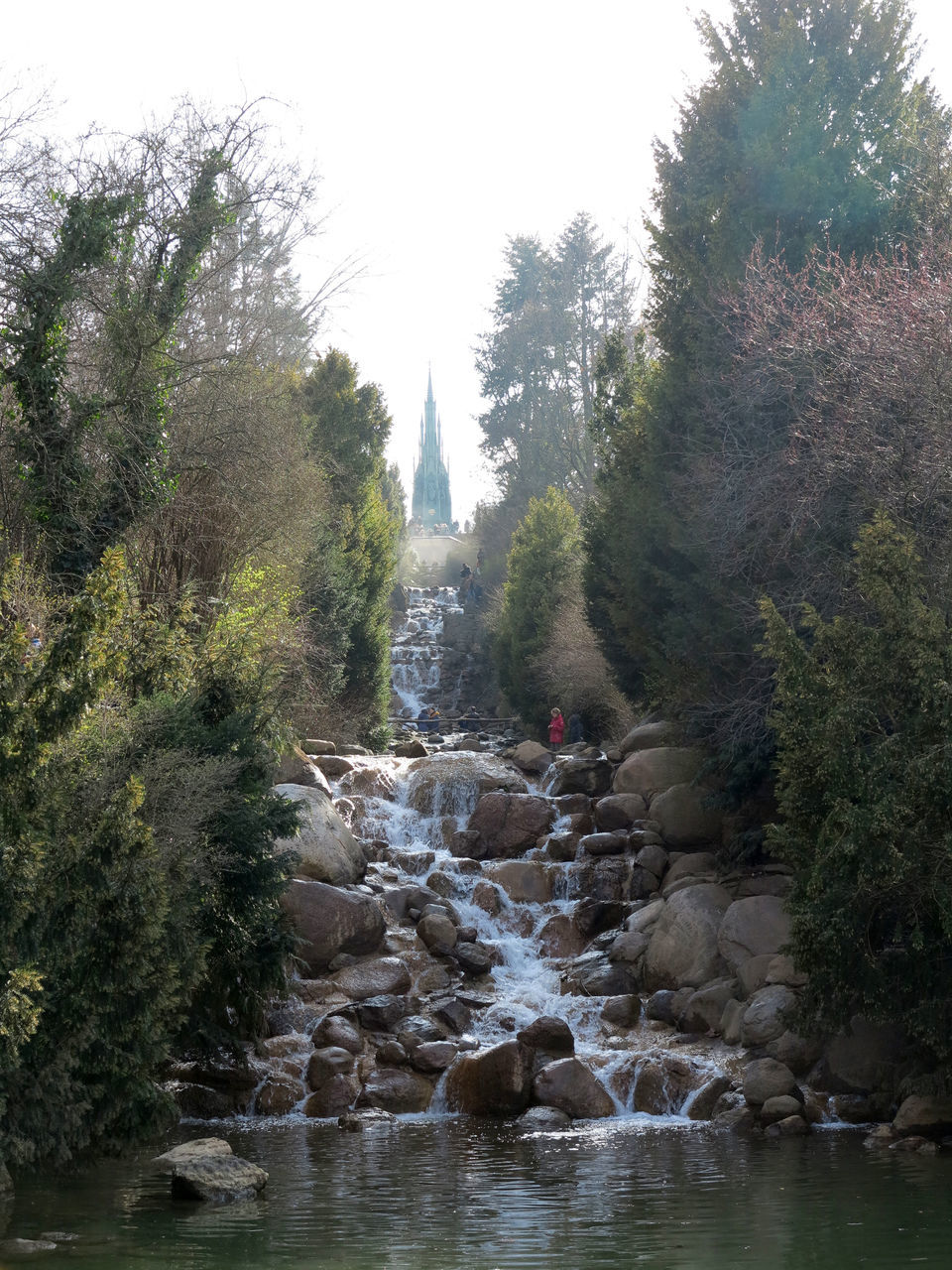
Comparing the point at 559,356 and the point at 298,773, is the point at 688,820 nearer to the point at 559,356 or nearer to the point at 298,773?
the point at 298,773

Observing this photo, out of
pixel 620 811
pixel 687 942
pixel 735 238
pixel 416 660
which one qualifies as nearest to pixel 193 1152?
pixel 687 942

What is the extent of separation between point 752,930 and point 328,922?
18.6 feet

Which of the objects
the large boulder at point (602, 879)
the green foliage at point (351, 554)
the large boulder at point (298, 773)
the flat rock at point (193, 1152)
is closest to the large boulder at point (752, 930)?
the large boulder at point (602, 879)

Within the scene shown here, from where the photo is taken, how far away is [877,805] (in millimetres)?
12586

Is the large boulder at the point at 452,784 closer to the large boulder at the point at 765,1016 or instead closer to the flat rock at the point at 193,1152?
the large boulder at the point at 765,1016

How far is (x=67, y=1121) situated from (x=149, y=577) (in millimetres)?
11167

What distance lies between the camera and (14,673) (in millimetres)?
9664

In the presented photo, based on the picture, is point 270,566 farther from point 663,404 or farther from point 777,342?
point 777,342

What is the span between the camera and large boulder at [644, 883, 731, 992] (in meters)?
17.5

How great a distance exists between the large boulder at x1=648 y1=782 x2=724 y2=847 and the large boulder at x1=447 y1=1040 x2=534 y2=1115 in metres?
6.27

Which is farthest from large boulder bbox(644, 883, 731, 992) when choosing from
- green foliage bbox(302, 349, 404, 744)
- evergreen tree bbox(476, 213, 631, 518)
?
evergreen tree bbox(476, 213, 631, 518)

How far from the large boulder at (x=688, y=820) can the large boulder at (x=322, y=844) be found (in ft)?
15.8

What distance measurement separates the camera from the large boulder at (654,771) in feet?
72.5

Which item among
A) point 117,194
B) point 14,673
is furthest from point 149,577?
point 14,673
